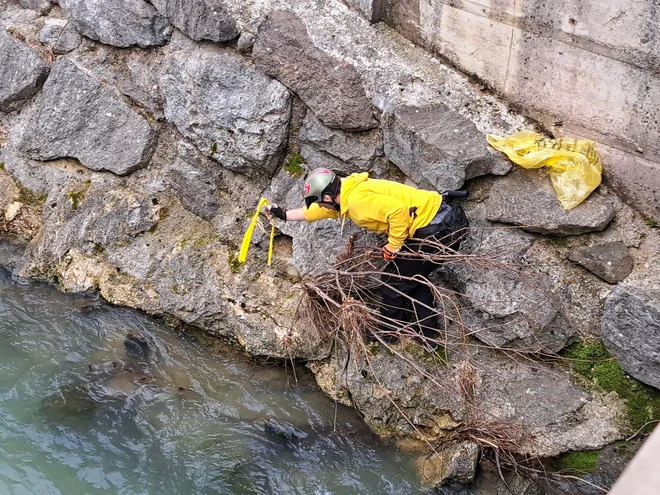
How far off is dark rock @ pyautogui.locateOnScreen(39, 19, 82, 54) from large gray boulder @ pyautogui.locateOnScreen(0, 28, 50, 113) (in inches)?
8.0

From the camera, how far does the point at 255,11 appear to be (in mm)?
6102

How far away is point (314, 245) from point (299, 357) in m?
0.99

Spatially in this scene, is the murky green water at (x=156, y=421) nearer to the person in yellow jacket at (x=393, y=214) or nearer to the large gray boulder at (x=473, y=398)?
the large gray boulder at (x=473, y=398)

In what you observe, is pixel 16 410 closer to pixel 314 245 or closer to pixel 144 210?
pixel 144 210

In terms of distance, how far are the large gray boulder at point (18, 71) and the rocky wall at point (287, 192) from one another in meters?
0.02

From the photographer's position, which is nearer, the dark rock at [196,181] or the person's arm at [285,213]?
the person's arm at [285,213]

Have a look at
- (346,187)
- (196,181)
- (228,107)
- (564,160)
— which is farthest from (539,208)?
(196,181)

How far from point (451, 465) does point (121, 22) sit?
5.18m

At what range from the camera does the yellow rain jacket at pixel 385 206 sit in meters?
4.96

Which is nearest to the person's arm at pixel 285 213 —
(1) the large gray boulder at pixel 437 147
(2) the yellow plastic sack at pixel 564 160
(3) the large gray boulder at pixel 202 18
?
(1) the large gray boulder at pixel 437 147

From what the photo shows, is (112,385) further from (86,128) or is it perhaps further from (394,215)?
(394,215)

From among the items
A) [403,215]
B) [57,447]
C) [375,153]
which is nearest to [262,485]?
[57,447]

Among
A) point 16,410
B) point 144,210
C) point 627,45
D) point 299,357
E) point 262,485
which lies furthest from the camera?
point 144,210

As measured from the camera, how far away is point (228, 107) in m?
6.20
